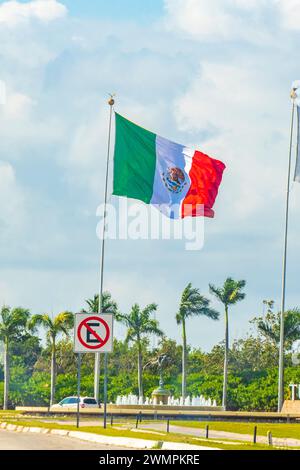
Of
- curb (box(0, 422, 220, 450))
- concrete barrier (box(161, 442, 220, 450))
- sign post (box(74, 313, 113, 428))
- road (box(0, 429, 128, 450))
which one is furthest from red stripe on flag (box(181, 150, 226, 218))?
concrete barrier (box(161, 442, 220, 450))

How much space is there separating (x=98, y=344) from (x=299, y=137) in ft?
82.1

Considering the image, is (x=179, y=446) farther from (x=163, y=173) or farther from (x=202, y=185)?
(x=163, y=173)

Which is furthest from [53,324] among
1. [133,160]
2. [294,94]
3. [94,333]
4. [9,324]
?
[94,333]

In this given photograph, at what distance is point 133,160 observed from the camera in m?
50.4

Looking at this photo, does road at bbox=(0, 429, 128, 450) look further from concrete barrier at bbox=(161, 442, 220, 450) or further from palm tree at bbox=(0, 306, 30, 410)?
palm tree at bbox=(0, 306, 30, 410)

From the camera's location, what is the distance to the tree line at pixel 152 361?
93.7 m

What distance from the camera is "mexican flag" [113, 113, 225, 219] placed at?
47.7 metres

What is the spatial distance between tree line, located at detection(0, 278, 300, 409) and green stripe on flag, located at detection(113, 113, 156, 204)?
40.0 meters

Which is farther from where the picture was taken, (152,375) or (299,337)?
(152,375)

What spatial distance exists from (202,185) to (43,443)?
58.8ft

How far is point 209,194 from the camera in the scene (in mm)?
47719
